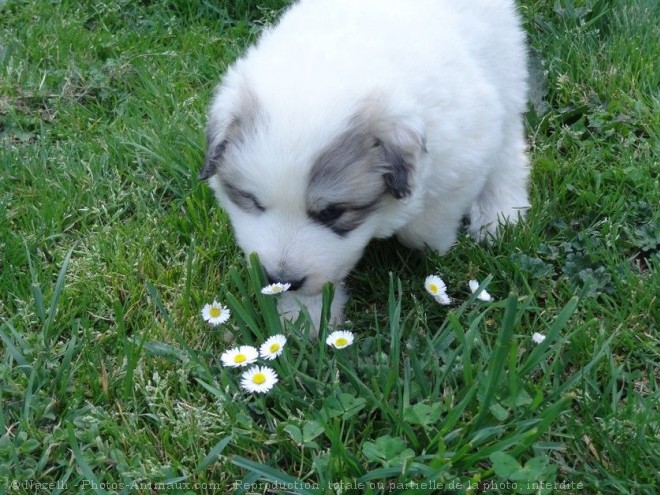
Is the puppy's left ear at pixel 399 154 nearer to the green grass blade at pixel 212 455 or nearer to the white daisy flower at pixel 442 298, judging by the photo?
the white daisy flower at pixel 442 298

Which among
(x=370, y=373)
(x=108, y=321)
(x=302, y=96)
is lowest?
(x=108, y=321)

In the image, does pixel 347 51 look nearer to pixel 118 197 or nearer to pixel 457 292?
pixel 457 292

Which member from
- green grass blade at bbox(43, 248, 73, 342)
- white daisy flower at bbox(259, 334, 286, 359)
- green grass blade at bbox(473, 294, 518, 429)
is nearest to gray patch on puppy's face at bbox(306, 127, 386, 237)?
white daisy flower at bbox(259, 334, 286, 359)

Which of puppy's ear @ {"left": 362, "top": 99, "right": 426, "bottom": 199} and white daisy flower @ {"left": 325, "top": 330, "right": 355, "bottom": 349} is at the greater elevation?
puppy's ear @ {"left": 362, "top": 99, "right": 426, "bottom": 199}

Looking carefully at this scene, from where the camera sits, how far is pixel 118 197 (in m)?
3.95

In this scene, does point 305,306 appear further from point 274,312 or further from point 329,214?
point 329,214

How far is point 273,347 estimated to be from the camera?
278 cm

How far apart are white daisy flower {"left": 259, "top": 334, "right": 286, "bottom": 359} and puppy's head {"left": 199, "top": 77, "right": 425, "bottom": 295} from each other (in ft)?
0.63

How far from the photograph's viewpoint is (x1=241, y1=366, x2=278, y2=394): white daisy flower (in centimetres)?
270

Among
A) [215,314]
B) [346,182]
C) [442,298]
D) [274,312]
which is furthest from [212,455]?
[442,298]

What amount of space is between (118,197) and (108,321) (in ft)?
2.67

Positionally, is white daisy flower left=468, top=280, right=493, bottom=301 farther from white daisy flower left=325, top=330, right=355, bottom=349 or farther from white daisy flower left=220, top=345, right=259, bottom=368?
white daisy flower left=220, top=345, right=259, bottom=368

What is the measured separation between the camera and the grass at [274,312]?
2543 millimetres

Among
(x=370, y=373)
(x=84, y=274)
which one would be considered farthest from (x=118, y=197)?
(x=370, y=373)
